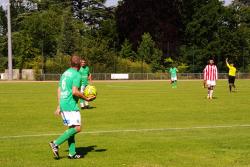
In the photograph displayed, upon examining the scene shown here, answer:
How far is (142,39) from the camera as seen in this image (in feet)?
269

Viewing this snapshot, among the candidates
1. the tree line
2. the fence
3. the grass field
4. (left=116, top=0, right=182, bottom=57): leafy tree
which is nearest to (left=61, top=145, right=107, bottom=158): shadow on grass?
the grass field

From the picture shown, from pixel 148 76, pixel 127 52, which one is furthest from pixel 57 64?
pixel 127 52

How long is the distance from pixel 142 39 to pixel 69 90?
7208 centimetres

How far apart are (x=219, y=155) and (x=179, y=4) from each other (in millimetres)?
84355

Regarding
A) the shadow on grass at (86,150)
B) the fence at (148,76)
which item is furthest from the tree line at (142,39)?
the shadow on grass at (86,150)

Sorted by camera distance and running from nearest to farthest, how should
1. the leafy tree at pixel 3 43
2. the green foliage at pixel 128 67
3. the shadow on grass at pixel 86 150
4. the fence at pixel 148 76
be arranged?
the shadow on grass at pixel 86 150, the fence at pixel 148 76, the green foliage at pixel 128 67, the leafy tree at pixel 3 43

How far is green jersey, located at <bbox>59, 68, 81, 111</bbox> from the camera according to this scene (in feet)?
34.0

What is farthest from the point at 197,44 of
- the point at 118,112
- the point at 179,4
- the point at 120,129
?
the point at 120,129

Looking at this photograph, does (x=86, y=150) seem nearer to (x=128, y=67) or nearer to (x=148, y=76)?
(x=148, y=76)

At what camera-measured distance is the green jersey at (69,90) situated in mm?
10352

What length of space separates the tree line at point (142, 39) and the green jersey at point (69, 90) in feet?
206

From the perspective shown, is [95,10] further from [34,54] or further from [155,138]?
[155,138]

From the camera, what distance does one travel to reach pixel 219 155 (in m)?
10.8

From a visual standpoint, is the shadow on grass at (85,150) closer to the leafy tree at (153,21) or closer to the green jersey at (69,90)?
the green jersey at (69,90)
